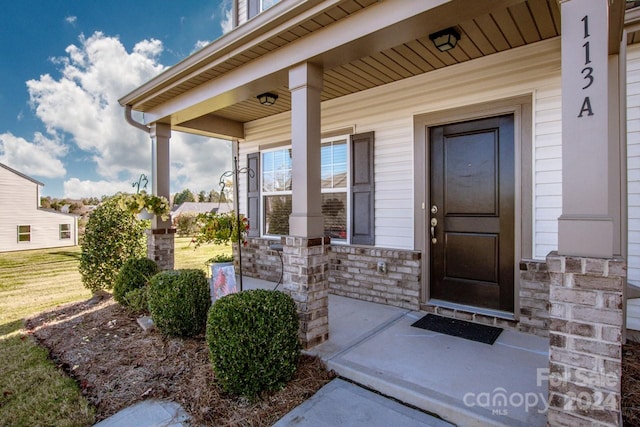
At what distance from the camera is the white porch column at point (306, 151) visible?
9.36 ft

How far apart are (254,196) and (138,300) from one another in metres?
2.56

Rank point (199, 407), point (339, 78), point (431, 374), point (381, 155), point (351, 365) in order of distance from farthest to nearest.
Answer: point (381, 155) → point (339, 78) → point (351, 365) → point (431, 374) → point (199, 407)

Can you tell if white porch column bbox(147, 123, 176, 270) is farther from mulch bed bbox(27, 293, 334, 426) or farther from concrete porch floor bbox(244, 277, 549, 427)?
concrete porch floor bbox(244, 277, 549, 427)

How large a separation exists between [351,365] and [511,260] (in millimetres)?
2005

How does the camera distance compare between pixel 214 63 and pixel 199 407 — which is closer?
pixel 199 407

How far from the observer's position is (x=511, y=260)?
328 centimetres

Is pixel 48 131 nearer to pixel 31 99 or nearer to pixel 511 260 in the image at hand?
pixel 31 99

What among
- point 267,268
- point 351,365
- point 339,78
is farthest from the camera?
point 267,268

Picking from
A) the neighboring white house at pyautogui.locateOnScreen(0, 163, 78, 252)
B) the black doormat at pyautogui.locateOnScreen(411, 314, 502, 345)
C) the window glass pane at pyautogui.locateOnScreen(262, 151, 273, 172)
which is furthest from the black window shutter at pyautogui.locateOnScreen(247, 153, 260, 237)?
the neighboring white house at pyautogui.locateOnScreen(0, 163, 78, 252)

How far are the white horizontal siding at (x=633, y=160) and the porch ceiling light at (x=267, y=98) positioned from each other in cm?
372

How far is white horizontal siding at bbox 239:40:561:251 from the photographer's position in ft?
10.0

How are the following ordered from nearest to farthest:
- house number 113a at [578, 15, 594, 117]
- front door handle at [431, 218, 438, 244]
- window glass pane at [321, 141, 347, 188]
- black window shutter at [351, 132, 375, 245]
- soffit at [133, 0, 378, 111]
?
1. house number 113a at [578, 15, 594, 117]
2. soffit at [133, 0, 378, 111]
3. front door handle at [431, 218, 438, 244]
4. black window shutter at [351, 132, 375, 245]
5. window glass pane at [321, 141, 347, 188]

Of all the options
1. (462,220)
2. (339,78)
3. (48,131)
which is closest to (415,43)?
(339,78)

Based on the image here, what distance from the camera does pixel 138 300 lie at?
403 cm
